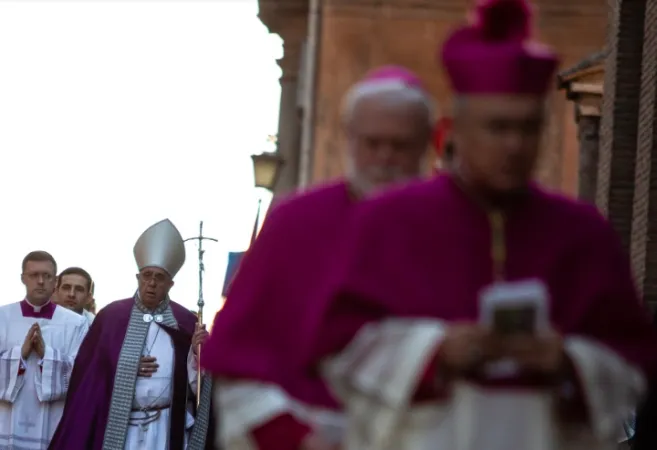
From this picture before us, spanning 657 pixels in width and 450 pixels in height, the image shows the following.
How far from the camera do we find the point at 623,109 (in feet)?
60.7

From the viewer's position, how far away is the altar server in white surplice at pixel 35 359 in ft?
61.3

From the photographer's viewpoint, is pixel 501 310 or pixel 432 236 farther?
pixel 432 236

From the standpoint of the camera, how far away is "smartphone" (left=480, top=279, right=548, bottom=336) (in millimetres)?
5512

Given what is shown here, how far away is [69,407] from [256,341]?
31.3 feet

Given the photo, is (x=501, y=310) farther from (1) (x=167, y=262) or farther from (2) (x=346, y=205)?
(1) (x=167, y=262)

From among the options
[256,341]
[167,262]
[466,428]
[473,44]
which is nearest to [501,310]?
[466,428]

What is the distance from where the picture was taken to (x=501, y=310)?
5.52 meters

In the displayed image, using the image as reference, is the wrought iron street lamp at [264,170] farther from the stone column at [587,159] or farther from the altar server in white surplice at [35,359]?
the stone column at [587,159]

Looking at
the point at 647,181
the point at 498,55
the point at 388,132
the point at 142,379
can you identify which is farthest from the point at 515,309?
the point at 647,181

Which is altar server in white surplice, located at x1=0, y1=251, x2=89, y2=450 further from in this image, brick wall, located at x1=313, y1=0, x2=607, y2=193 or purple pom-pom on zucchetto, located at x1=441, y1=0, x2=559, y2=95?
purple pom-pom on zucchetto, located at x1=441, y1=0, x2=559, y2=95

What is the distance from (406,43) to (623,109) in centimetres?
548

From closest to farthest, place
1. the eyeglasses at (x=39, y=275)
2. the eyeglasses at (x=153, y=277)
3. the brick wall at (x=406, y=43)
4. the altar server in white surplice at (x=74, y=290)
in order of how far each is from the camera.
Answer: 1. the eyeglasses at (x=153, y=277)
2. the eyeglasses at (x=39, y=275)
3. the altar server in white surplice at (x=74, y=290)
4. the brick wall at (x=406, y=43)

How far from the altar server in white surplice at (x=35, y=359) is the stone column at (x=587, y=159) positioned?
6745 millimetres

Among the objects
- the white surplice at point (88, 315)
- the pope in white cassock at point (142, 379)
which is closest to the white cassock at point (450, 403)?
the pope in white cassock at point (142, 379)
